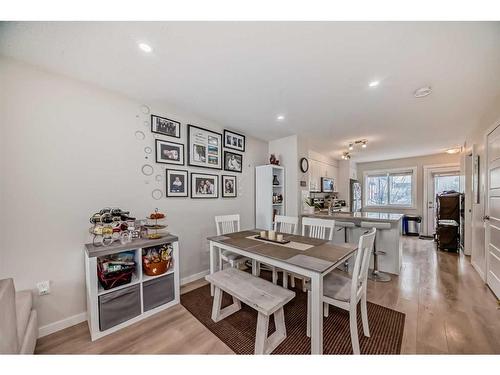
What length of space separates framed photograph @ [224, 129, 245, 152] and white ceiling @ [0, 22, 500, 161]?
53 cm

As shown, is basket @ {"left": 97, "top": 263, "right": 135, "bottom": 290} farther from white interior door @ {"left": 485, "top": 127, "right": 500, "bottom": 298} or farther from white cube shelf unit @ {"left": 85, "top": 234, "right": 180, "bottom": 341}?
white interior door @ {"left": 485, "top": 127, "right": 500, "bottom": 298}

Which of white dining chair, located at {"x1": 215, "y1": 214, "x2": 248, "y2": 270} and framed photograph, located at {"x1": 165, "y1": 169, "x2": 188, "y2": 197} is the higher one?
framed photograph, located at {"x1": 165, "y1": 169, "x2": 188, "y2": 197}

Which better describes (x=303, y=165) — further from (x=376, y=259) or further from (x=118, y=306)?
(x=118, y=306)

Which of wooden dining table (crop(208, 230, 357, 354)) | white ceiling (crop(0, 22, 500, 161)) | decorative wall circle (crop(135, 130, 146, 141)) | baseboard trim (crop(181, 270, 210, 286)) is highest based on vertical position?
white ceiling (crop(0, 22, 500, 161))

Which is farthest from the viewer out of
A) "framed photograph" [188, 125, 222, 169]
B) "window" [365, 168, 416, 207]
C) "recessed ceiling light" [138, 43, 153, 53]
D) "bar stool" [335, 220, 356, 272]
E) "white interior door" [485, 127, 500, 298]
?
"window" [365, 168, 416, 207]

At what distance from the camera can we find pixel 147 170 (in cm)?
227

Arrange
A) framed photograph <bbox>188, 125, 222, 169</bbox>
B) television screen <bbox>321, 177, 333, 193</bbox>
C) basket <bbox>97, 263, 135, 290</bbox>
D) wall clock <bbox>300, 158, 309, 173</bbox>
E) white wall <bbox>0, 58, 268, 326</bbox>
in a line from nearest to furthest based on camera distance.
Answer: white wall <bbox>0, 58, 268, 326</bbox>, basket <bbox>97, 263, 135, 290</bbox>, framed photograph <bbox>188, 125, 222, 169</bbox>, wall clock <bbox>300, 158, 309, 173</bbox>, television screen <bbox>321, 177, 333, 193</bbox>

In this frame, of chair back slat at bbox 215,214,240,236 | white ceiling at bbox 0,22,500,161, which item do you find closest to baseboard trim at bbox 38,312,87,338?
chair back slat at bbox 215,214,240,236

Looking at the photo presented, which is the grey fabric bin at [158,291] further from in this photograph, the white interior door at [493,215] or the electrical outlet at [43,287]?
the white interior door at [493,215]

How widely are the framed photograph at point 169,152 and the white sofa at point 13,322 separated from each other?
1.61 metres

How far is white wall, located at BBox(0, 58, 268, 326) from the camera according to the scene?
1.53m

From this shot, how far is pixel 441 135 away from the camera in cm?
358

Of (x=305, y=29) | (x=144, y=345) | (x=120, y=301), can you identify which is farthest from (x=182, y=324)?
(x=305, y=29)

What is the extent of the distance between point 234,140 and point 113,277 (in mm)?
2438
